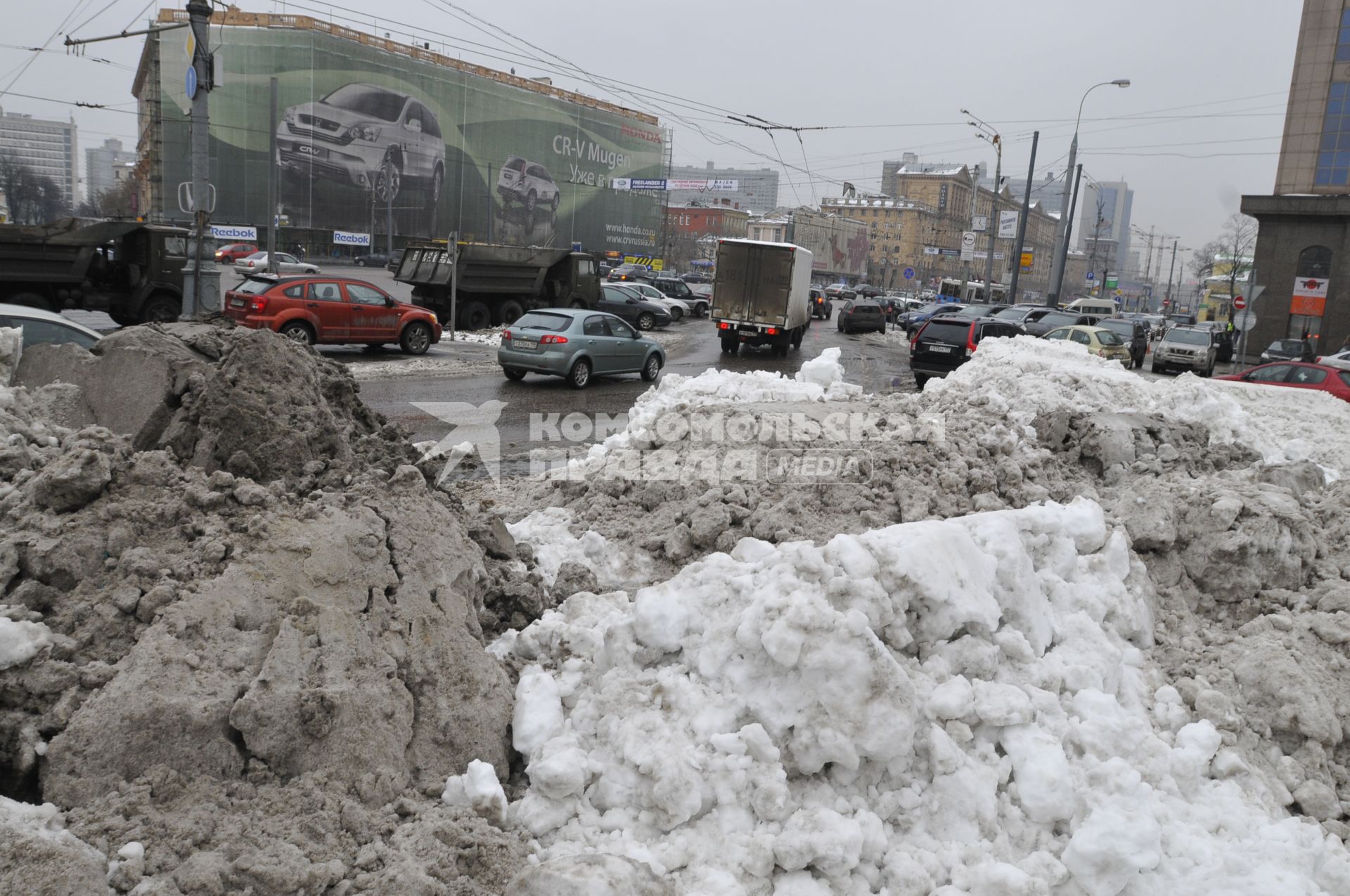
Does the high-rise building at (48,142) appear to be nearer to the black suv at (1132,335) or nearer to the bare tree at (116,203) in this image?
the bare tree at (116,203)

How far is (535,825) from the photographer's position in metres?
3.62

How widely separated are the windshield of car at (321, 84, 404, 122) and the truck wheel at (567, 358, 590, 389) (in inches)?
2067

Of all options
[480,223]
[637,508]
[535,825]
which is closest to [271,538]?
[535,825]

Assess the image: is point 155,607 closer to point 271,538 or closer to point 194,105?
point 271,538

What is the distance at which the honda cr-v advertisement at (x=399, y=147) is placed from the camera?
189ft

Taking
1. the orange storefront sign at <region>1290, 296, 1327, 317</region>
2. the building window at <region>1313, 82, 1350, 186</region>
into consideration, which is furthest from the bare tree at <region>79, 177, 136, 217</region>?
the building window at <region>1313, 82, 1350, 186</region>

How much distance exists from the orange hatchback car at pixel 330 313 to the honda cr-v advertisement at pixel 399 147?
95.5 feet

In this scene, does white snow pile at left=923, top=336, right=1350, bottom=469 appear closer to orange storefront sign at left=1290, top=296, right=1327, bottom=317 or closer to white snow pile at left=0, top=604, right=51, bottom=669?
white snow pile at left=0, top=604, right=51, bottom=669

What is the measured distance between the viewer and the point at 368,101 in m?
62.8

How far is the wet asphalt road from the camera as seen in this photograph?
1276 centimetres

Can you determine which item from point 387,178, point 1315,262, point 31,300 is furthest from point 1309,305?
point 387,178

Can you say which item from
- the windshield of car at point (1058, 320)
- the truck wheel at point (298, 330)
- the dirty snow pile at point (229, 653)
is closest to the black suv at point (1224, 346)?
the windshield of car at point (1058, 320)

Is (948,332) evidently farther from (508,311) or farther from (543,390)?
(508,311)

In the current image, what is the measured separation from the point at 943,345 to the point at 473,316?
13251 millimetres
